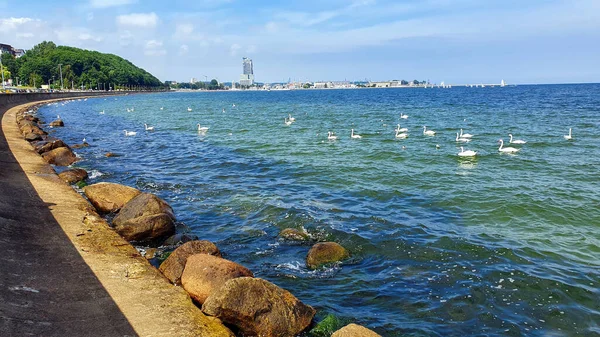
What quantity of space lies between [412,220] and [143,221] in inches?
304

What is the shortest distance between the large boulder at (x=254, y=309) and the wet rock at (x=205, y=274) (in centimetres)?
54

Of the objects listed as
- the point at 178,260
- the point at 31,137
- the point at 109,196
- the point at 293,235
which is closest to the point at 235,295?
the point at 178,260

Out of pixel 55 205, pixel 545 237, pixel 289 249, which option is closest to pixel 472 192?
pixel 545 237

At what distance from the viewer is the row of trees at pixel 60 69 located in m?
143

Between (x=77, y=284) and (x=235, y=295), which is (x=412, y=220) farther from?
(x=77, y=284)

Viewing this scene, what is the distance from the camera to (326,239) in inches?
463

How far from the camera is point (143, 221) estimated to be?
11117 mm

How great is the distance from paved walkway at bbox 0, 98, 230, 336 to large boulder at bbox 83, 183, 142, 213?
4.77 feet

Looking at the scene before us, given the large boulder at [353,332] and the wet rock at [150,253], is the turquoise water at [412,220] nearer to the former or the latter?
the large boulder at [353,332]

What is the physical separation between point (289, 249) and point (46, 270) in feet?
17.7

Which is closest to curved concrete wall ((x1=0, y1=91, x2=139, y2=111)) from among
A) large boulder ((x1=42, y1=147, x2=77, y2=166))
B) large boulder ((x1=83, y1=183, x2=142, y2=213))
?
large boulder ((x1=42, y1=147, x2=77, y2=166))

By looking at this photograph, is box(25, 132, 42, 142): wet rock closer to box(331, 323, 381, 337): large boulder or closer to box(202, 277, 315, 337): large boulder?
box(202, 277, 315, 337): large boulder

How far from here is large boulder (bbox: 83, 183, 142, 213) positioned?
1333 centimetres

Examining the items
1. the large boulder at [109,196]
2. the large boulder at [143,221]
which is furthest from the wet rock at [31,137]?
the large boulder at [143,221]
